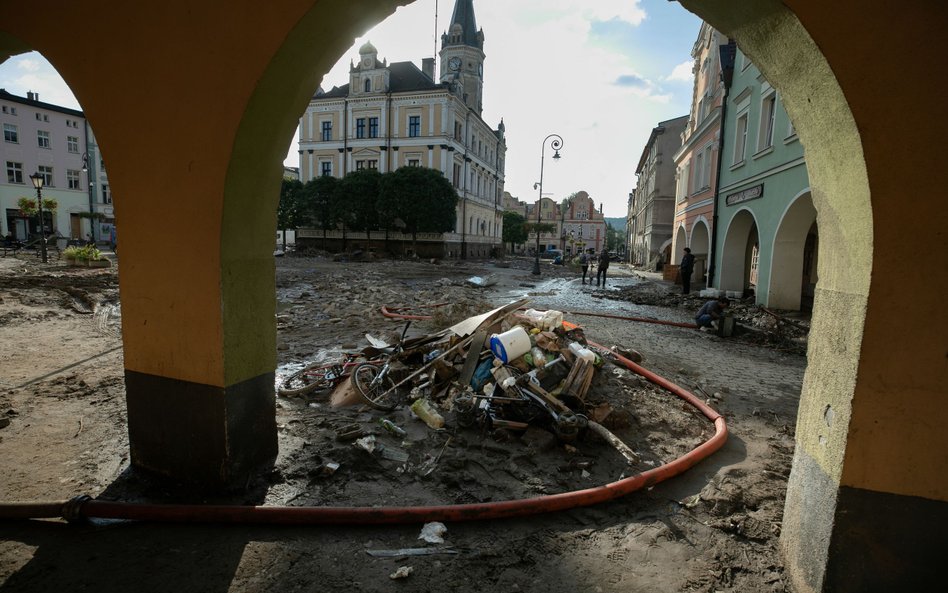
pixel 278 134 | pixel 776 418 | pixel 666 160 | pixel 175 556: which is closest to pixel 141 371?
pixel 175 556

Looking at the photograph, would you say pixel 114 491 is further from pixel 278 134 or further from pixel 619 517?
pixel 619 517

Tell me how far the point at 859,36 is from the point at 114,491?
5322mm

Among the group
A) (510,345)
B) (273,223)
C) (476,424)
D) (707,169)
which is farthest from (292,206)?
(476,424)

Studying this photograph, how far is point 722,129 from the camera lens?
692 inches

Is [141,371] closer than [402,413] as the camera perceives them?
Yes

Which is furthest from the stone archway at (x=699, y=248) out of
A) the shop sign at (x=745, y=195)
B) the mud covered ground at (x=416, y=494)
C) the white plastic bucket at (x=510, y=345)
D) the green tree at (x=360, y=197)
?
the green tree at (x=360, y=197)

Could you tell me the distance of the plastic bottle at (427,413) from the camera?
4.63 m

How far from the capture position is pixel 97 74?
3.22m

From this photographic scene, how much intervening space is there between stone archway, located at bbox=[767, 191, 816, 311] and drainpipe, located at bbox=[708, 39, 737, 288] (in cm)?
474

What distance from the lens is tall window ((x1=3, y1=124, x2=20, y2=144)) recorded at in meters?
38.6

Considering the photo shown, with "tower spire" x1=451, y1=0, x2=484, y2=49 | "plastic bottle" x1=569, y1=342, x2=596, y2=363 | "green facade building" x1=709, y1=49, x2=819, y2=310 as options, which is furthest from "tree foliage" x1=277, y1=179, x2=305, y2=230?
→ "plastic bottle" x1=569, y1=342, x2=596, y2=363

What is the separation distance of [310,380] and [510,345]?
279cm

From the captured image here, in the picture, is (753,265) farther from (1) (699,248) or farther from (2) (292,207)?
(2) (292,207)

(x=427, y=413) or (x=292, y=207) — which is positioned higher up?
(x=292, y=207)
